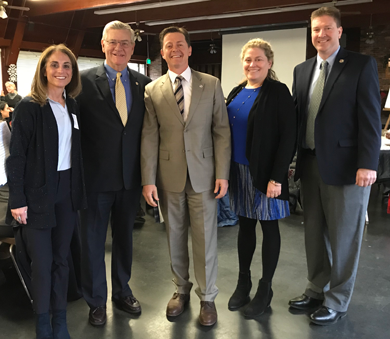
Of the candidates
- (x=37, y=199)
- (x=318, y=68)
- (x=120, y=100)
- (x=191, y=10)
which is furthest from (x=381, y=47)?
(x=37, y=199)

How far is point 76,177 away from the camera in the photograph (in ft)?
6.57

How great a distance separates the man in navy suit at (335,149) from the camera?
2008 mm

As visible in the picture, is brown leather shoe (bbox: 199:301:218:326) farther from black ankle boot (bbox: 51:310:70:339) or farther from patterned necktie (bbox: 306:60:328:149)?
patterned necktie (bbox: 306:60:328:149)

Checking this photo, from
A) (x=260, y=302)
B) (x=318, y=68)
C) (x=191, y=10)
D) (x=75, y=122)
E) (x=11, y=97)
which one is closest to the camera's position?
(x=75, y=122)

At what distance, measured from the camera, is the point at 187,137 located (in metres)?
2.08

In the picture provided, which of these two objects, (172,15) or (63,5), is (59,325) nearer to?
(63,5)

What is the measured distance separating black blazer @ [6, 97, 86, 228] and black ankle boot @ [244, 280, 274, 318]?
1.29m

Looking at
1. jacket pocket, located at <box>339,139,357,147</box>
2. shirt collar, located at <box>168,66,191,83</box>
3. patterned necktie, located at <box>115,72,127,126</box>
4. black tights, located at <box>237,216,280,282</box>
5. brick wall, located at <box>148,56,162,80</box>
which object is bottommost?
black tights, located at <box>237,216,280,282</box>

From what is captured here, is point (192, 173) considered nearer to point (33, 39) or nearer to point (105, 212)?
point (105, 212)

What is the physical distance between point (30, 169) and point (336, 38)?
5.98ft

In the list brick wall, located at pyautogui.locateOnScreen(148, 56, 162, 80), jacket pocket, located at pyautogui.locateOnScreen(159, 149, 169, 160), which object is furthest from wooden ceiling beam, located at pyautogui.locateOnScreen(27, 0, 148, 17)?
jacket pocket, located at pyautogui.locateOnScreen(159, 149, 169, 160)

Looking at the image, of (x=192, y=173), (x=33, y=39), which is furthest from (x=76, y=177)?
(x=33, y=39)

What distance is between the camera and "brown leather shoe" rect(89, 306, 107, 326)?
2221 mm

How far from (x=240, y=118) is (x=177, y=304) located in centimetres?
124
